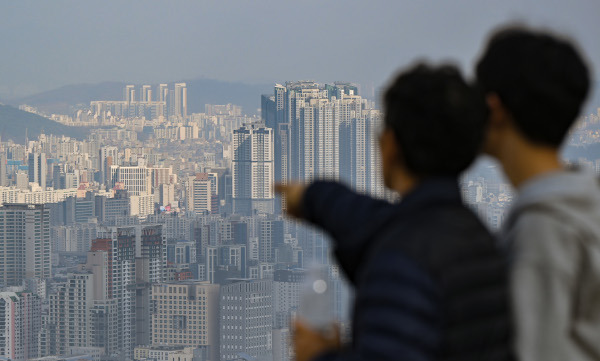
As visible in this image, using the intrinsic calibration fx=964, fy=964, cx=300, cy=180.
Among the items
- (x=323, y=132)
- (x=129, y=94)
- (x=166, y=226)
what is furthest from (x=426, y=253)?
(x=129, y=94)

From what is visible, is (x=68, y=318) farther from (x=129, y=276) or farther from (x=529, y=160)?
(x=529, y=160)

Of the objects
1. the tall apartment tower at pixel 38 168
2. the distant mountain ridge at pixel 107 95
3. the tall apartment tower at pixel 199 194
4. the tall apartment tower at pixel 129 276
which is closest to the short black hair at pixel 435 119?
the tall apartment tower at pixel 129 276

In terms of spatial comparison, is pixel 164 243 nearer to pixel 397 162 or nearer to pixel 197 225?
pixel 197 225

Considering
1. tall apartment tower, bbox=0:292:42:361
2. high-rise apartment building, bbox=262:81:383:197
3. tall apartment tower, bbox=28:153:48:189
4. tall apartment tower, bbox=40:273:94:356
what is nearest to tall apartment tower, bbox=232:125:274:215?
high-rise apartment building, bbox=262:81:383:197

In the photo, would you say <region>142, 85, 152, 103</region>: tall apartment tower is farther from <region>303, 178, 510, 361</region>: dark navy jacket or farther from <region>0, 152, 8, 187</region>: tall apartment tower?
<region>303, 178, 510, 361</region>: dark navy jacket

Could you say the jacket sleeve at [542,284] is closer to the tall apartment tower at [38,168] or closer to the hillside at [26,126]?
the tall apartment tower at [38,168]

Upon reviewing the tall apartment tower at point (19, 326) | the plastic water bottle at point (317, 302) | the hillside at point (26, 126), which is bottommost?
the tall apartment tower at point (19, 326)
